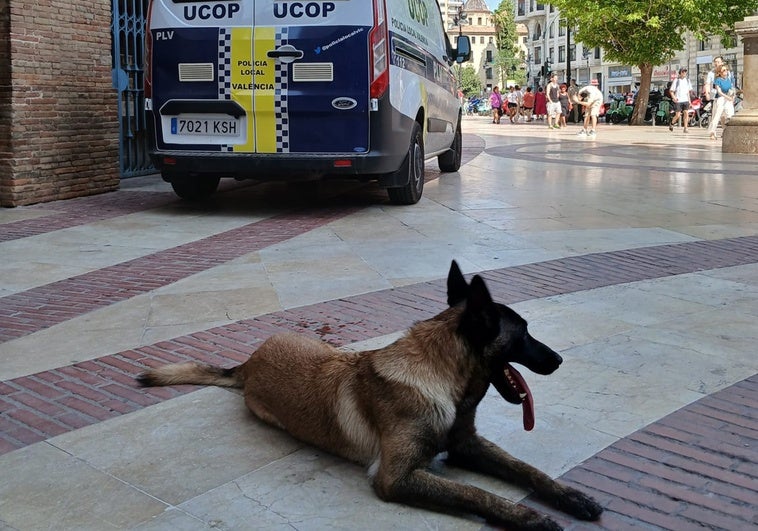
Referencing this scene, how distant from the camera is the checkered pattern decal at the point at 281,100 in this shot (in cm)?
875

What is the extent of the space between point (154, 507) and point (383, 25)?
21.9ft

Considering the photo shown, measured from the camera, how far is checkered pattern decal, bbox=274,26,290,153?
8750mm

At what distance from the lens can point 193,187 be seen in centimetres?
1046

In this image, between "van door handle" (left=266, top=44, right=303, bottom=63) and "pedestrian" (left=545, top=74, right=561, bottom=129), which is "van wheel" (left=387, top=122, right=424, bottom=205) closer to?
"van door handle" (left=266, top=44, right=303, bottom=63)

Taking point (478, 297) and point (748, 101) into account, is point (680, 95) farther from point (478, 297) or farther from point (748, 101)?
point (478, 297)

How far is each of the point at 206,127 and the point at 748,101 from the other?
12.6 meters

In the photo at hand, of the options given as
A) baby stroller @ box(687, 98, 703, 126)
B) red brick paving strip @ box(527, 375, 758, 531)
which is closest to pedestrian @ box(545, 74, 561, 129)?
baby stroller @ box(687, 98, 703, 126)

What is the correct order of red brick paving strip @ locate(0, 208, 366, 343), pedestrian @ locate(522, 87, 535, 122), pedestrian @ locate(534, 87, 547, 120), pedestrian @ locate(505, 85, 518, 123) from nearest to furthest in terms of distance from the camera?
red brick paving strip @ locate(0, 208, 366, 343) < pedestrian @ locate(534, 87, 547, 120) < pedestrian @ locate(522, 87, 535, 122) < pedestrian @ locate(505, 85, 518, 123)

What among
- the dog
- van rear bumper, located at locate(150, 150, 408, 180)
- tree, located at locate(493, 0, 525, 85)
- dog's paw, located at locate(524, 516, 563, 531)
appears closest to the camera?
dog's paw, located at locate(524, 516, 563, 531)

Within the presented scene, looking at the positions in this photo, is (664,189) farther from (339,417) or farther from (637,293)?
(339,417)

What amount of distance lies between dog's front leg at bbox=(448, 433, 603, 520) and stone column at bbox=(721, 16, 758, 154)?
16306mm

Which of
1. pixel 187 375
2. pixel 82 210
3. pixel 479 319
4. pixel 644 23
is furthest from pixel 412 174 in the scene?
pixel 644 23

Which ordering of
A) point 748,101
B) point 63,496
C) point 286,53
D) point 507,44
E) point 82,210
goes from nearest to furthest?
point 63,496 < point 286,53 < point 82,210 < point 748,101 < point 507,44

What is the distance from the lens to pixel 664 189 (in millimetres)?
11656
